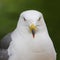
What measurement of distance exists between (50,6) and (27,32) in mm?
193

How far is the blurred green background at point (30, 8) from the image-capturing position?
0.87 meters

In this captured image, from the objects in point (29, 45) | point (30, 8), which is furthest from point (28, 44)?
point (30, 8)

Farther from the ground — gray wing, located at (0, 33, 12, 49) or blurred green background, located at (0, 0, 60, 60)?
blurred green background, located at (0, 0, 60, 60)

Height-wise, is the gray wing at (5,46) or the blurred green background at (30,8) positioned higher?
the blurred green background at (30,8)

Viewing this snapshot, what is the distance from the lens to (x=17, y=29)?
813mm

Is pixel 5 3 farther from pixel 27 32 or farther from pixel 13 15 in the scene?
pixel 27 32

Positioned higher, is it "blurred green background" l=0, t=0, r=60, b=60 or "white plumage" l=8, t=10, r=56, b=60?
"blurred green background" l=0, t=0, r=60, b=60

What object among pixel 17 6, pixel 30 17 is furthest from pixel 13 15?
pixel 30 17

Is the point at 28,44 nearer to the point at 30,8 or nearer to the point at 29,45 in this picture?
the point at 29,45

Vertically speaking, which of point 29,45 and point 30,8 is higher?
point 30,8

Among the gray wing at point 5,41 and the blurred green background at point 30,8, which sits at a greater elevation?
the blurred green background at point 30,8

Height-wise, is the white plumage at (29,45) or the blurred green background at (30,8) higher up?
the blurred green background at (30,8)

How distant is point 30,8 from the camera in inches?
34.3

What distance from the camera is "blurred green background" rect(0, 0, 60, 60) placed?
874mm
